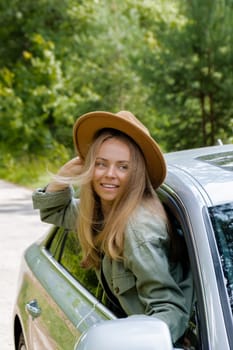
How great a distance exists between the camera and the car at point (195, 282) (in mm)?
1995

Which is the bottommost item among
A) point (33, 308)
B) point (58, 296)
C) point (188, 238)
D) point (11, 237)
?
point (11, 237)

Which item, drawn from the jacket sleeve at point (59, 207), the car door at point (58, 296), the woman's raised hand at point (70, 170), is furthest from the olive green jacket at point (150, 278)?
the jacket sleeve at point (59, 207)

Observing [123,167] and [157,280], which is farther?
[123,167]

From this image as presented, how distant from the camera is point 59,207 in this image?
3.42 meters

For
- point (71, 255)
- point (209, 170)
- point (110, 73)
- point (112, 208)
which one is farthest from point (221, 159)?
point (110, 73)

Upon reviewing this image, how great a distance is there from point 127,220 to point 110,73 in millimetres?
17387

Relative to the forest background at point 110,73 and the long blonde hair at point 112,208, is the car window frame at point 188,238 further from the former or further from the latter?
the forest background at point 110,73

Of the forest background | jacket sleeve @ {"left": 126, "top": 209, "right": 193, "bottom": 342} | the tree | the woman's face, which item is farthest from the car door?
the tree

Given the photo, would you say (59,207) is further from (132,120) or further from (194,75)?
(194,75)

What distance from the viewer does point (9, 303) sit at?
267 inches

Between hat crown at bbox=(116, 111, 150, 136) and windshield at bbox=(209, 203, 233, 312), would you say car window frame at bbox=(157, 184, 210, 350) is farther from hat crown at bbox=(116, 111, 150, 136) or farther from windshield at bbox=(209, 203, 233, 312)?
hat crown at bbox=(116, 111, 150, 136)

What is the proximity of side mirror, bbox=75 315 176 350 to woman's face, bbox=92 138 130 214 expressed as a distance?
825 mm

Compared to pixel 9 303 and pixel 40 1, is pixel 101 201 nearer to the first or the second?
pixel 9 303

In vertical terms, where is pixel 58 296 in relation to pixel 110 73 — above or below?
below
